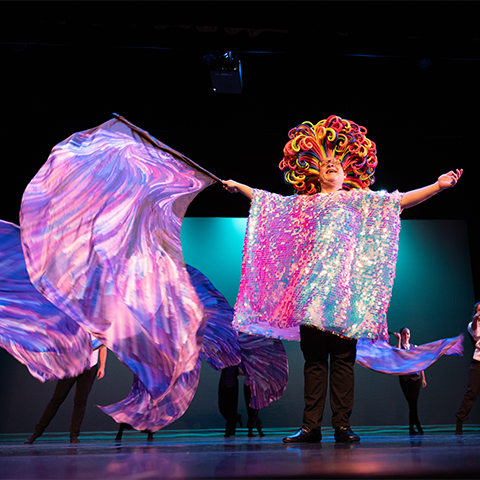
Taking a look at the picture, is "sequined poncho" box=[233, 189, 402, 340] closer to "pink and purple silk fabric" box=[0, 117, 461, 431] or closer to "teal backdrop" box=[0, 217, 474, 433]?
"pink and purple silk fabric" box=[0, 117, 461, 431]

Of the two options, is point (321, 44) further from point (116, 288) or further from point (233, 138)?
point (116, 288)

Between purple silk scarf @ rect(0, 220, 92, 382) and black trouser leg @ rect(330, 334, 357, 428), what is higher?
purple silk scarf @ rect(0, 220, 92, 382)

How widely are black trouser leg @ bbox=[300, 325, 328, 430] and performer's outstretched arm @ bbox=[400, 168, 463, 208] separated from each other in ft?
2.65

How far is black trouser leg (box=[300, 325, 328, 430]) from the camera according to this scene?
223 centimetres

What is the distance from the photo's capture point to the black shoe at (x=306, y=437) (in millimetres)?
2098

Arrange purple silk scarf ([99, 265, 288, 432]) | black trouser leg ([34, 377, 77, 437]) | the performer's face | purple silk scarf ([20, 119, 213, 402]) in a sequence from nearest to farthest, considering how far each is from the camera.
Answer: purple silk scarf ([20, 119, 213, 402])
the performer's face
purple silk scarf ([99, 265, 288, 432])
black trouser leg ([34, 377, 77, 437])

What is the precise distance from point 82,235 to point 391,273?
1473 millimetres

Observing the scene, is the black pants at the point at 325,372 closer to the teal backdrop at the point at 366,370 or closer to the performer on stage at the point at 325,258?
the performer on stage at the point at 325,258

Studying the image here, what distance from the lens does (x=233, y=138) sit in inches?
207

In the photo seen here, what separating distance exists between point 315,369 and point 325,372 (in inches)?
2.6

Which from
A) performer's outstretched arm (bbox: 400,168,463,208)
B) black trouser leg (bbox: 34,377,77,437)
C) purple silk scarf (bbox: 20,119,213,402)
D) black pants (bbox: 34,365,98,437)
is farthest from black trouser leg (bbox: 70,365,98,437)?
performer's outstretched arm (bbox: 400,168,463,208)

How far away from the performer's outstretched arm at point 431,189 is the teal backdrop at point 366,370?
4.07m

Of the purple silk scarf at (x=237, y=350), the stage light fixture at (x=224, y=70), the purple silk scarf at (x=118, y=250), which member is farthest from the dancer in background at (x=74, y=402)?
the stage light fixture at (x=224, y=70)

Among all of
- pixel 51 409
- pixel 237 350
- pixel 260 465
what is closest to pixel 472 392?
pixel 237 350
